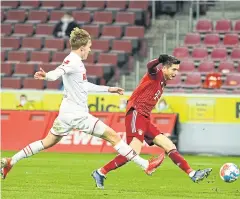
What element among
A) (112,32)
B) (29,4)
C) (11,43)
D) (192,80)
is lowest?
(192,80)

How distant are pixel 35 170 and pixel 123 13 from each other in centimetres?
1429

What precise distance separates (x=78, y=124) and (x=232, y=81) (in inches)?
545

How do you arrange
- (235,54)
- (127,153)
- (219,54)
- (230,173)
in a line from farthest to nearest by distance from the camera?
(219,54), (235,54), (230,173), (127,153)

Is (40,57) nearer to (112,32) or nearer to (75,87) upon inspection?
(112,32)

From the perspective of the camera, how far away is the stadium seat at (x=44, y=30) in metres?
31.4

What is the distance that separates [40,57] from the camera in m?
30.4

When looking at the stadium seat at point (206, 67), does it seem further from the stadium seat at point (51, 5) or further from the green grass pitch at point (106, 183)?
the green grass pitch at point (106, 183)

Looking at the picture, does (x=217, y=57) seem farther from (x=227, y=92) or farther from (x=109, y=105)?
(x=109, y=105)

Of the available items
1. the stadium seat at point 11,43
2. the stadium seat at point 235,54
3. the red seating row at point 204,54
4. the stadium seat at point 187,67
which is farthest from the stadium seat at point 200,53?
the stadium seat at point 11,43

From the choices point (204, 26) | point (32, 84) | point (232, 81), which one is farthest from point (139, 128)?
point (204, 26)

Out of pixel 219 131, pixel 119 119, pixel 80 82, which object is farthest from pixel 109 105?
pixel 80 82

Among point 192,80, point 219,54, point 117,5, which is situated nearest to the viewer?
point 192,80

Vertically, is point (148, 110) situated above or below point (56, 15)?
above

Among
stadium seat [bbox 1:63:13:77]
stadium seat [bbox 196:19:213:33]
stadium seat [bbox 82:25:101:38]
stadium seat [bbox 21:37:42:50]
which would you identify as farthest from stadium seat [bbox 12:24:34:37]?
stadium seat [bbox 196:19:213:33]
